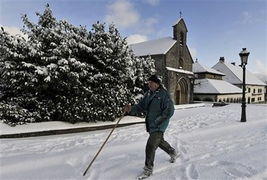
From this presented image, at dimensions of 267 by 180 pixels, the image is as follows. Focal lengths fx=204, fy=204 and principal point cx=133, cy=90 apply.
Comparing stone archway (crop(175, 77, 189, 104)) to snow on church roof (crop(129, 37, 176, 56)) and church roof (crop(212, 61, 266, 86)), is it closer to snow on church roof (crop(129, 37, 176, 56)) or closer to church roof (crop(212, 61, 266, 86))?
snow on church roof (crop(129, 37, 176, 56))

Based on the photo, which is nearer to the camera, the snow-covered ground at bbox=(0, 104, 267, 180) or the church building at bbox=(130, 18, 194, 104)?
the snow-covered ground at bbox=(0, 104, 267, 180)

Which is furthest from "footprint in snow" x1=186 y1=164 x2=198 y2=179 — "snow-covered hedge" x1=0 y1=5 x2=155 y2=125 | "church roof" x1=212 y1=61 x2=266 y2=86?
"church roof" x1=212 y1=61 x2=266 y2=86

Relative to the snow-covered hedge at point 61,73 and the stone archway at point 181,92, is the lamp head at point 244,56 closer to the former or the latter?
the snow-covered hedge at point 61,73

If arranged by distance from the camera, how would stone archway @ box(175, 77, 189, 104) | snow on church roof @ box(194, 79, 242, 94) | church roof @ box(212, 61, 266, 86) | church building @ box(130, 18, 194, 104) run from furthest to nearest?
church roof @ box(212, 61, 266, 86) → snow on church roof @ box(194, 79, 242, 94) → stone archway @ box(175, 77, 189, 104) → church building @ box(130, 18, 194, 104)

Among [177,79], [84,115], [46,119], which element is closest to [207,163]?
[84,115]

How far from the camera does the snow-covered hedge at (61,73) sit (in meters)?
9.30

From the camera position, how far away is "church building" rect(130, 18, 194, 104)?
25741mm

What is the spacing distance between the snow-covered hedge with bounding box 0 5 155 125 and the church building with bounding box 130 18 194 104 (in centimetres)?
1438

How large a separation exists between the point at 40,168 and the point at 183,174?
283 centimetres

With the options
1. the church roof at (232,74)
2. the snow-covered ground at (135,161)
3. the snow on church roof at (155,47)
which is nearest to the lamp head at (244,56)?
the snow-covered ground at (135,161)

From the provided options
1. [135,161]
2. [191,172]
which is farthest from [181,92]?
[191,172]

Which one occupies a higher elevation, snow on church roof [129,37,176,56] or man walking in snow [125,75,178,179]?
snow on church roof [129,37,176,56]

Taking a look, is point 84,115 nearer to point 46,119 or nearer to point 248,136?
point 46,119

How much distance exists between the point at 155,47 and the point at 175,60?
3329 mm
